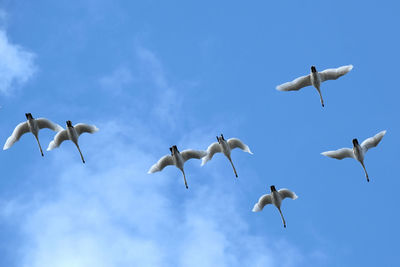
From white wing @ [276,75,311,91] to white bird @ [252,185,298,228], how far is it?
6438 mm

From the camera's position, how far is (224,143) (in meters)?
51.6

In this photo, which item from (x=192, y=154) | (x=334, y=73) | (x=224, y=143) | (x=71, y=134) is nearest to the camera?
(x=334, y=73)

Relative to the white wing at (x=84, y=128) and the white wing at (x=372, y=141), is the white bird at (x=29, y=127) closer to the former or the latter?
the white wing at (x=84, y=128)

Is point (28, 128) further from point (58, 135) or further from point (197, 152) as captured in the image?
point (197, 152)

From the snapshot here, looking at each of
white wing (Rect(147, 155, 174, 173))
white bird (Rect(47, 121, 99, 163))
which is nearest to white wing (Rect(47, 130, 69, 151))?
white bird (Rect(47, 121, 99, 163))

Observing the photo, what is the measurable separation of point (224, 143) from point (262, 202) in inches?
184

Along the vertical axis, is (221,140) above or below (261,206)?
above

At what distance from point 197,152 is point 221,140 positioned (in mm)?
1791

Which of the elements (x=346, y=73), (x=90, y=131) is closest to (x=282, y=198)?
(x=346, y=73)

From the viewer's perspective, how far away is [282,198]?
51.7 meters

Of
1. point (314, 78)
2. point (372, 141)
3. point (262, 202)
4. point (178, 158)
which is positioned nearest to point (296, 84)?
point (314, 78)

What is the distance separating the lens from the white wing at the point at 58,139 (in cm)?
5003

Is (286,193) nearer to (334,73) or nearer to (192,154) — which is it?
(192,154)

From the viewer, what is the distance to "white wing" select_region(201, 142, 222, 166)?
52188 mm
